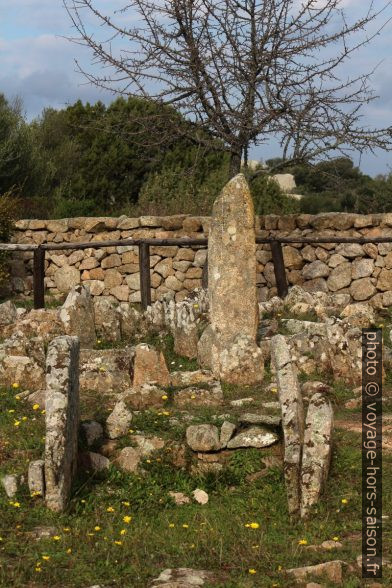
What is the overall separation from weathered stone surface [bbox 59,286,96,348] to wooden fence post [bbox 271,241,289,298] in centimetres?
515

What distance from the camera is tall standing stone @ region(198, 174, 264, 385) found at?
11.6 m

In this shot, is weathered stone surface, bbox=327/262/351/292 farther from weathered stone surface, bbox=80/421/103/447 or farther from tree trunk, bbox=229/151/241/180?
weathered stone surface, bbox=80/421/103/447

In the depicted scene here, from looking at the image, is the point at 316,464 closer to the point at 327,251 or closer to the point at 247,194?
the point at 247,194

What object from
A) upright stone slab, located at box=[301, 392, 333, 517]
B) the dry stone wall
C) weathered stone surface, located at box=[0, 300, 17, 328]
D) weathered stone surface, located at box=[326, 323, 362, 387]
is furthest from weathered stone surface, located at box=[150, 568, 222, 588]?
the dry stone wall

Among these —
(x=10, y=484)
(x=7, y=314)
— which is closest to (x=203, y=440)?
(x=10, y=484)

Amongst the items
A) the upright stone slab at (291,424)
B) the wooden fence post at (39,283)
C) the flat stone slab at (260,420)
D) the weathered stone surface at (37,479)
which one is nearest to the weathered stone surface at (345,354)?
the flat stone slab at (260,420)

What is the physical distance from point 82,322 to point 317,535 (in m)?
6.04

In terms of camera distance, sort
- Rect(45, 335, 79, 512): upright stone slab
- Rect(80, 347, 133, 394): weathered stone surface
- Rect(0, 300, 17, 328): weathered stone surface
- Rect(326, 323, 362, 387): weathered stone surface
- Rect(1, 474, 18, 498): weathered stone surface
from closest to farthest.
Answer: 1. Rect(45, 335, 79, 512): upright stone slab
2. Rect(1, 474, 18, 498): weathered stone surface
3. Rect(80, 347, 133, 394): weathered stone surface
4. Rect(326, 323, 362, 387): weathered stone surface
5. Rect(0, 300, 17, 328): weathered stone surface

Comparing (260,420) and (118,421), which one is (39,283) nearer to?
(118,421)

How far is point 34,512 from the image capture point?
24.2 ft

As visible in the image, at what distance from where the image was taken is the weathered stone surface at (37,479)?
7.50 m

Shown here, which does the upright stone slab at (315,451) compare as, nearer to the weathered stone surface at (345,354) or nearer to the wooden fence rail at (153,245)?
the weathered stone surface at (345,354)

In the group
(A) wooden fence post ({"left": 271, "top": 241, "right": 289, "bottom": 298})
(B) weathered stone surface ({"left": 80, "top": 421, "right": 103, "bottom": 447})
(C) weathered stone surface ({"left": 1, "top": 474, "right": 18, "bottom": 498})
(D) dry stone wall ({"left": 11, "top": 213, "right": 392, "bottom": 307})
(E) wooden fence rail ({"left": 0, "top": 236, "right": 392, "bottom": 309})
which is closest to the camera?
(C) weathered stone surface ({"left": 1, "top": 474, "right": 18, "bottom": 498})

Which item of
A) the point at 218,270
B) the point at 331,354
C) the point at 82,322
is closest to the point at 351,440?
the point at 331,354
